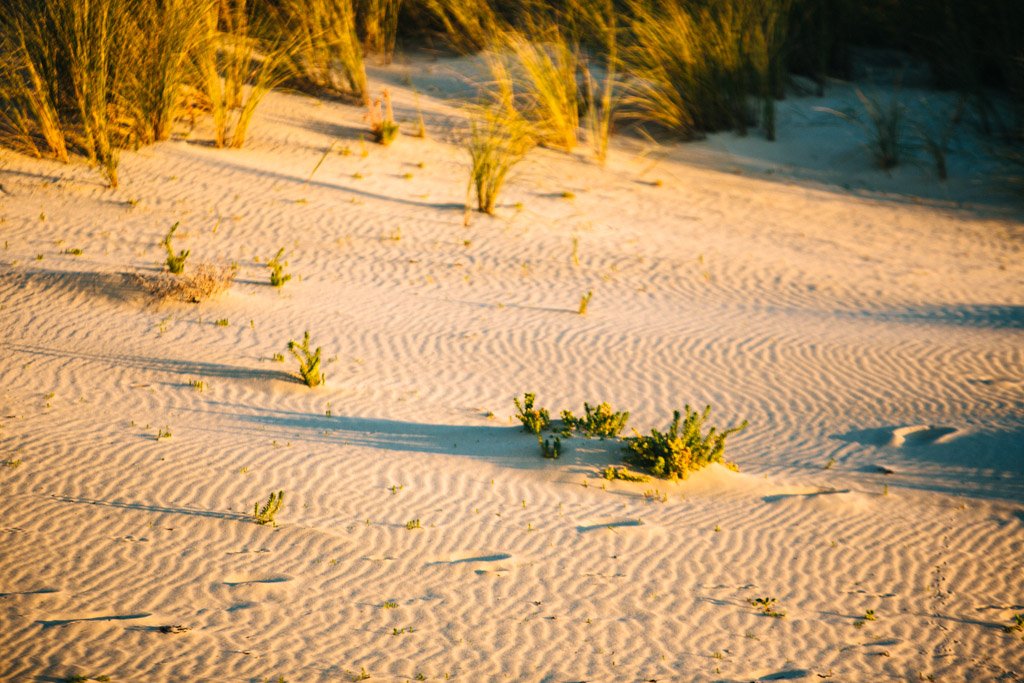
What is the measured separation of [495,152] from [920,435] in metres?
5.23

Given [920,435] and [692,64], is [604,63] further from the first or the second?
[920,435]

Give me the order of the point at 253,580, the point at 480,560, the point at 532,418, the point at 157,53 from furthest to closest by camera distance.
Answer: the point at 157,53 < the point at 532,418 < the point at 480,560 < the point at 253,580

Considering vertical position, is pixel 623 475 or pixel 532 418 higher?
pixel 532 418

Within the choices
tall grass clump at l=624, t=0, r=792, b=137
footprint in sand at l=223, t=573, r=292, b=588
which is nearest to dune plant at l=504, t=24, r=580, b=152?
tall grass clump at l=624, t=0, r=792, b=137

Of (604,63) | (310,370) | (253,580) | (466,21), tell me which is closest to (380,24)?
(466,21)

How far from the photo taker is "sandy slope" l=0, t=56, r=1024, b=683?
341 cm

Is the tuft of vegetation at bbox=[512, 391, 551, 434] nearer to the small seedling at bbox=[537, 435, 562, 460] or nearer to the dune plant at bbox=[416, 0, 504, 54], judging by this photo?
the small seedling at bbox=[537, 435, 562, 460]

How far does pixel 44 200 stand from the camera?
7.82m

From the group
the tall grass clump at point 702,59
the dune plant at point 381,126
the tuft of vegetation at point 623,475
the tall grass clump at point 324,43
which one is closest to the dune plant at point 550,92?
the tall grass clump at point 702,59

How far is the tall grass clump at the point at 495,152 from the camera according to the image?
28.6ft

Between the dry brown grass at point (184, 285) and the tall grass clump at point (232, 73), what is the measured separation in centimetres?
322

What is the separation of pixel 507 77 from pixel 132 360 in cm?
708

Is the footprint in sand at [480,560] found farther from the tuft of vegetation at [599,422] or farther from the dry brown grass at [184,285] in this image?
the dry brown grass at [184,285]

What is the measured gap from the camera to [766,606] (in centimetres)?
368
